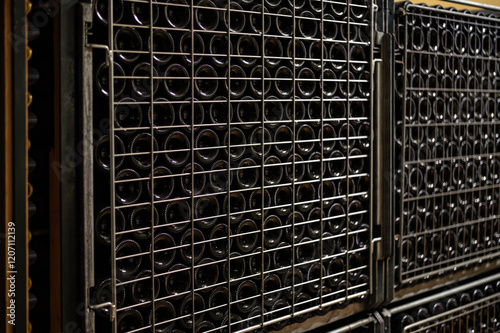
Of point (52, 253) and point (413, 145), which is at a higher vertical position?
point (413, 145)

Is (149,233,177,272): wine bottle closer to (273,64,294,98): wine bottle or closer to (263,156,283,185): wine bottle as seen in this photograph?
(263,156,283,185): wine bottle

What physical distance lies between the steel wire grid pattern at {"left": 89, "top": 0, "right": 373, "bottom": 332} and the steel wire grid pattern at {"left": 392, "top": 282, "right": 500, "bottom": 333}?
34 centimetres

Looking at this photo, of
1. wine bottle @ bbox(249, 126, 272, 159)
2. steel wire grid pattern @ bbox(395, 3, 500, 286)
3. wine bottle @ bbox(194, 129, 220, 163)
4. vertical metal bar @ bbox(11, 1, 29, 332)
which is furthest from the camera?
steel wire grid pattern @ bbox(395, 3, 500, 286)

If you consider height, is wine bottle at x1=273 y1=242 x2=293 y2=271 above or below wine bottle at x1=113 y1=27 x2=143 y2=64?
below

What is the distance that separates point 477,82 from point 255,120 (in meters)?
1.13

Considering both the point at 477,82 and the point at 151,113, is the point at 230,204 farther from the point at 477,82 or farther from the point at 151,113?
the point at 477,82

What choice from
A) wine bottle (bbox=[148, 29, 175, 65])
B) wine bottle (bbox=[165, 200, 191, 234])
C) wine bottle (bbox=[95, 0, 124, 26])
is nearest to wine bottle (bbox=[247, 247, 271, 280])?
wine bottle (bbox=[165, 200, 191, 234])

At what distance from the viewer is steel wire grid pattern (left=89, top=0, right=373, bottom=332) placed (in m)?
1.38

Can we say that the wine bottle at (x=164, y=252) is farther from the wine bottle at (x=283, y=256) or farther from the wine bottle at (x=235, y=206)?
the wine bottle at (x=283, y=256)

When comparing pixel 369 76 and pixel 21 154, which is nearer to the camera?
pixel 21 154

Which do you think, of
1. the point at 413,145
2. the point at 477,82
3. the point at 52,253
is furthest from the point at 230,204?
the point at 477,82

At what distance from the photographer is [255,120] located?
1621 mm

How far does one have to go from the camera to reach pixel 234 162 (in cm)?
159

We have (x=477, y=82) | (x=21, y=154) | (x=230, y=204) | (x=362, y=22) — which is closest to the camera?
(x=21, y=154)
